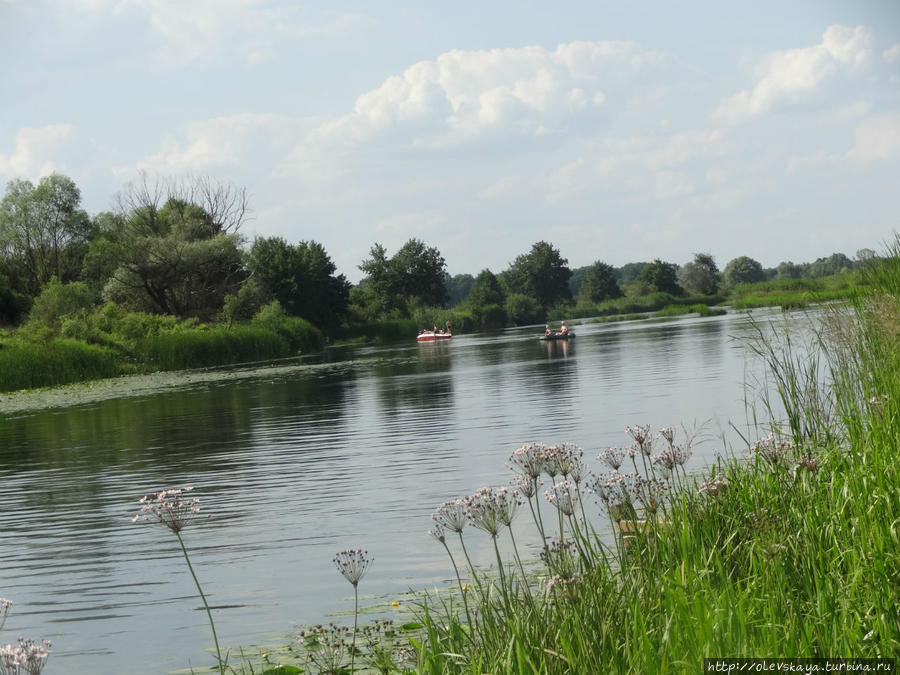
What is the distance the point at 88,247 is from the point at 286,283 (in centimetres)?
1735

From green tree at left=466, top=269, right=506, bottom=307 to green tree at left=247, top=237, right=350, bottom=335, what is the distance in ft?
126

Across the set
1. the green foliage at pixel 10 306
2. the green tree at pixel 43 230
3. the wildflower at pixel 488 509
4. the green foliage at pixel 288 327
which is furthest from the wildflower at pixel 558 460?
the green tree at pixel 43 230

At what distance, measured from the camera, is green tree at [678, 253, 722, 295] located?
→ 159 metres

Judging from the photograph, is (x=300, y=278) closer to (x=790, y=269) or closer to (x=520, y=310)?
(x=520, y=310)

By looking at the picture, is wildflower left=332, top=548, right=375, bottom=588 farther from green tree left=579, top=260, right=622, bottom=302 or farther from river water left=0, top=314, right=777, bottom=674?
green tree left=579, top=260, right=622, bottom=302

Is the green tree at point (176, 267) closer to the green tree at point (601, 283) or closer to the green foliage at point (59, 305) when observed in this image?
the green foliage at point (59, 305)

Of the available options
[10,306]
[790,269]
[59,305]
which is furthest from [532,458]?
[790,269]

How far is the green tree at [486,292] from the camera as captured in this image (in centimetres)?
12850

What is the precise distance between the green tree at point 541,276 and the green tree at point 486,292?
22.9 metres

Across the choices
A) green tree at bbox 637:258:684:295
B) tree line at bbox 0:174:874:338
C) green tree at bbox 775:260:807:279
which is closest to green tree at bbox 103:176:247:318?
tree line at bbox 0:174:874:338

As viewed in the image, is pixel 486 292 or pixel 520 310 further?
pixel 486 292

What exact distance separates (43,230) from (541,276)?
93774mm

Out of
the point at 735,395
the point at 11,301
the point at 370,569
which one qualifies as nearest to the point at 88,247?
the point at 11,301

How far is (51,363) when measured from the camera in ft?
143
